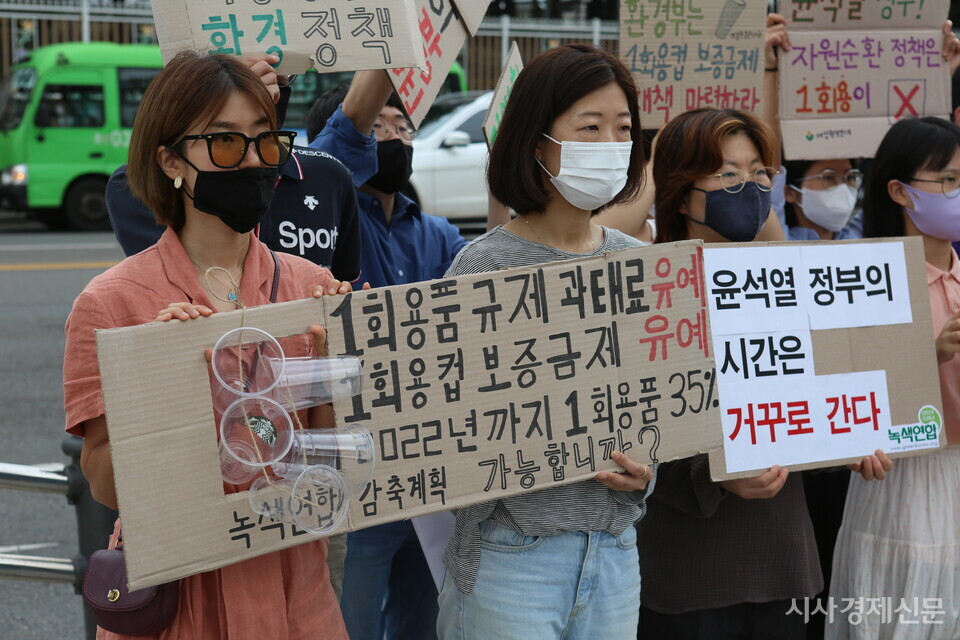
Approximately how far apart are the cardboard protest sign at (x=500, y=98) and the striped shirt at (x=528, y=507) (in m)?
0.64

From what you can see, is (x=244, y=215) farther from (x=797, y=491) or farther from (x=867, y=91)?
(x=867, y=91)

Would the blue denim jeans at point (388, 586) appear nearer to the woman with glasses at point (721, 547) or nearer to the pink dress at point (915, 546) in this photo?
the woman with glasses at point (721, 547)

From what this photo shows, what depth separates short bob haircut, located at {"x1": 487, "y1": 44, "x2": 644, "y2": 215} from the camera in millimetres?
2445

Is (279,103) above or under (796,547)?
above

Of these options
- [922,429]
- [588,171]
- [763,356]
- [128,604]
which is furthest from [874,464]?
[128,604]

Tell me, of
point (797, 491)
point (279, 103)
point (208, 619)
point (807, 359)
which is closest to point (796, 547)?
point (797, 491)

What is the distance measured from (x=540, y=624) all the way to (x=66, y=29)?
1947 cm

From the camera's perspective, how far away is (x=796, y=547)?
9.39ft

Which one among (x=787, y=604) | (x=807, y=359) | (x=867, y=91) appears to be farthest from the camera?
(x=867, y=91)

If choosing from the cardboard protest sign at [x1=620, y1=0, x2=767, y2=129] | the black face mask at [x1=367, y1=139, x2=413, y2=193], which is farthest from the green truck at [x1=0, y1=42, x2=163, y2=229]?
the black face mask at [x1=367, y1=139, x2=413, y2=193]

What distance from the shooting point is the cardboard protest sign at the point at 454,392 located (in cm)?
193

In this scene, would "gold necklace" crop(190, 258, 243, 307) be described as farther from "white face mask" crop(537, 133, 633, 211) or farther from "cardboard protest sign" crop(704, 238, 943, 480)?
"cardboard protest sign" crop(704, 238, 943, 480)

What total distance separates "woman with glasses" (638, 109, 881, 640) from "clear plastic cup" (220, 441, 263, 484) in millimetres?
1220

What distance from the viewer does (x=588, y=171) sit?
2.45 metres
